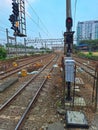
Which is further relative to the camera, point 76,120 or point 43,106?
point 43,106

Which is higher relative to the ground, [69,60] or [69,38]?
[69,38]

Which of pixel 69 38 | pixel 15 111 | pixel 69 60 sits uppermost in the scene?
pixel 69 38

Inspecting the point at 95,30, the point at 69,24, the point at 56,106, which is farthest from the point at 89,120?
the point at 95,30

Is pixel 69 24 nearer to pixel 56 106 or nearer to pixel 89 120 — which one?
pixel 56 106

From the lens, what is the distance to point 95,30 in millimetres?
92438

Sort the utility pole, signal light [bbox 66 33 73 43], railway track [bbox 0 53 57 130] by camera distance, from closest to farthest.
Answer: railway track [bbox 0 53 57 130] < the utility pole < signal light [bbox 66 33 73 43]

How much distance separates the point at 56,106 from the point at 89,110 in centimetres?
129

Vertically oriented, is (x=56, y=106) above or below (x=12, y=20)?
below

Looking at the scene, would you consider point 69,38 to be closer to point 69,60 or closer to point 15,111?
point 69,60

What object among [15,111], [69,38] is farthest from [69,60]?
[15,111]

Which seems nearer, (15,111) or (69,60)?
(15,111)

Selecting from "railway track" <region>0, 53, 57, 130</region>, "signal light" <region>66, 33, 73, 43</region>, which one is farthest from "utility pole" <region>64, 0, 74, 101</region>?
"railway track" <region>0, 53, 57, 130</region>

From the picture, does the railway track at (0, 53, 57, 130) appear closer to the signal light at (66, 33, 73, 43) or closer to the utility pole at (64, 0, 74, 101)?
the utility pole at (64, 0, 74, 101)

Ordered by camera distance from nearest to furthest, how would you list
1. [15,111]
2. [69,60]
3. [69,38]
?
[15,111], [69,60], [69,38]
